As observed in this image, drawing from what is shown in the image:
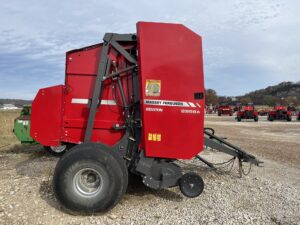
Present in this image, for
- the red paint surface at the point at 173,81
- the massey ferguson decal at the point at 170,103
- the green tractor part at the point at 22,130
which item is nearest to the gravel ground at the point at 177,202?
the red paint surface at the point at 173,81

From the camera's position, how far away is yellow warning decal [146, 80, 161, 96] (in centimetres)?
552

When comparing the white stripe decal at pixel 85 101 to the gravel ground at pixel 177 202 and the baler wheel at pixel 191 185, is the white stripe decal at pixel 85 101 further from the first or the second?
the baler wheel at pixel 191 185

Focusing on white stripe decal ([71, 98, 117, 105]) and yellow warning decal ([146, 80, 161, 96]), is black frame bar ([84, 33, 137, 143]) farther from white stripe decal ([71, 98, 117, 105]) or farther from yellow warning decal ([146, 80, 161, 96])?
yellow warning decal ([146, 80, 161, 96])

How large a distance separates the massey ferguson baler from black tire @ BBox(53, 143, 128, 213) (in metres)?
0.01

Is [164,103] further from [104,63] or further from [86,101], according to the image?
[86,101]

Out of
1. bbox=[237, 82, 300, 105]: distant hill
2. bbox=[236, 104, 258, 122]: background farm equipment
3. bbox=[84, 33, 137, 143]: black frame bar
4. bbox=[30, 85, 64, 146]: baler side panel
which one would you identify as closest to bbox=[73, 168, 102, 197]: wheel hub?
bbox=[84, 33, 137, 143]: black frame bar

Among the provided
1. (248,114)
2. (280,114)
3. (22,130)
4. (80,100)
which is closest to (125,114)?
(80,100)

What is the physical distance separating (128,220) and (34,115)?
2416 mm

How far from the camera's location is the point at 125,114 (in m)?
5.99

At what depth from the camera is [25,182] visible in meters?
6.67

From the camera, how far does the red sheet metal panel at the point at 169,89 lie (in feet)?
18.1

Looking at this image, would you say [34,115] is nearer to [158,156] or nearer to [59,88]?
[59,88]

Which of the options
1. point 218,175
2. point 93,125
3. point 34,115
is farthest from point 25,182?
point 218,175

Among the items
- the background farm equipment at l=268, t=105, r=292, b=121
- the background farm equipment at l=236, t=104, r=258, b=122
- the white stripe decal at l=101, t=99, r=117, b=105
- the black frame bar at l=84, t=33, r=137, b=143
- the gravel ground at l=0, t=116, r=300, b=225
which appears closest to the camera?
the gravel ground at l=0, t=116, r=300, b=225
